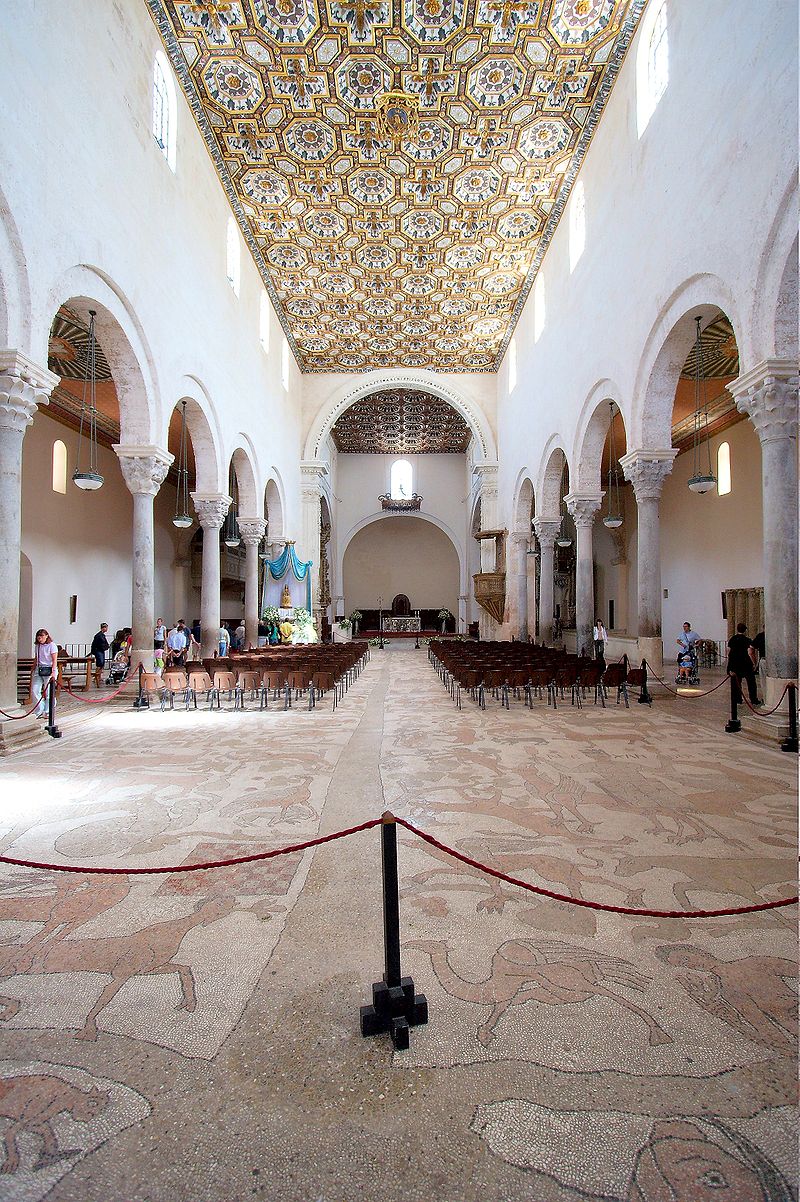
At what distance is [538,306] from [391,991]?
19.3 metres

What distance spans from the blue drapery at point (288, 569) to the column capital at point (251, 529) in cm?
259

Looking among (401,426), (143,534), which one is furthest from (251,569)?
(401,426)

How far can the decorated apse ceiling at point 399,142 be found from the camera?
1059 cm

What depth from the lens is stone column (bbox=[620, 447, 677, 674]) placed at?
36.3ft

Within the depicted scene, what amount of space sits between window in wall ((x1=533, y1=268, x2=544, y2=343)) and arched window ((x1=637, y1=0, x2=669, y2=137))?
7.17 metres

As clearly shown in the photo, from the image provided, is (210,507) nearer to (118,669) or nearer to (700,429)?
(118,669)

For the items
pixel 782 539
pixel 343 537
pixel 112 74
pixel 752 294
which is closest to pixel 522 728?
pixel 782 539

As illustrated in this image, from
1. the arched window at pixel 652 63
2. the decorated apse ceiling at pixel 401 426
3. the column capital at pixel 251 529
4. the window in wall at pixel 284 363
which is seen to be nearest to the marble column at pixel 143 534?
the column capital at pixel 251 529

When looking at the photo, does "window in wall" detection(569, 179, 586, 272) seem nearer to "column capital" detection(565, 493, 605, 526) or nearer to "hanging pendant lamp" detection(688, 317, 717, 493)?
"hanging pendant lamp" detection(688, 317, 717, 493)

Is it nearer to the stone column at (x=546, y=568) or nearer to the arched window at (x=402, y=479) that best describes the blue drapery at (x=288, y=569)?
the stone column at (x=546, y=568)

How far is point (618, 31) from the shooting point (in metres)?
10.6

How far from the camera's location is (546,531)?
59.7 ft

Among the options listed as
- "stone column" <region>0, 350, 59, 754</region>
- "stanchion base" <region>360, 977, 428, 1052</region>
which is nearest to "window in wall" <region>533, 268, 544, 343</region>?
"stone column" <region>0, 350, 59, 754</region>

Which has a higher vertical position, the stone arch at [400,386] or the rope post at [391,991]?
the stone arch at [400,386]
